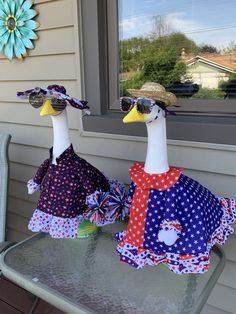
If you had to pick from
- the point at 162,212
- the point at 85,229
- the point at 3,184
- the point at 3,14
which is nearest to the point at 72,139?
the point at 3,184

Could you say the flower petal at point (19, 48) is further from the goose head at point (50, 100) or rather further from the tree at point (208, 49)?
the tree at point (208, 49)

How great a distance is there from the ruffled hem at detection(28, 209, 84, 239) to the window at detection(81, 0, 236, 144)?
50 cm

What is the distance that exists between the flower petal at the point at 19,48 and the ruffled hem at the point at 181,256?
1.21m

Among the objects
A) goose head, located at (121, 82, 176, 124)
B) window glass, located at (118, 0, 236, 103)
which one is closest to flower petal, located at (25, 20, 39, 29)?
window glass, located at (118, 0, 236, 103)

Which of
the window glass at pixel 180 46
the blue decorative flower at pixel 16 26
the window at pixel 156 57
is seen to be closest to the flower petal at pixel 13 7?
the blue decorative flower at pixel 16 26

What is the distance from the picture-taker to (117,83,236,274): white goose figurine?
961mm

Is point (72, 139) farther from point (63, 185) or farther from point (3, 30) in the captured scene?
point (3, 30)

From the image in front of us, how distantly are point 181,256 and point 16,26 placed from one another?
1.45 m

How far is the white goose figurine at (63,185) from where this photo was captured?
1.21m

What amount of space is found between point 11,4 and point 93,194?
1185 mm

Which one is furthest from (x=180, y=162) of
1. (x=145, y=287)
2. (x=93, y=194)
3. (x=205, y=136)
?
(x=145, y=287)

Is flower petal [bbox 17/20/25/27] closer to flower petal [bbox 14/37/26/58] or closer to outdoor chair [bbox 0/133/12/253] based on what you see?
flower petal [bbox 14/37/26/58]

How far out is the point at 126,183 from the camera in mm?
→ 1623

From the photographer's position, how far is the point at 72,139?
1.76 meters
